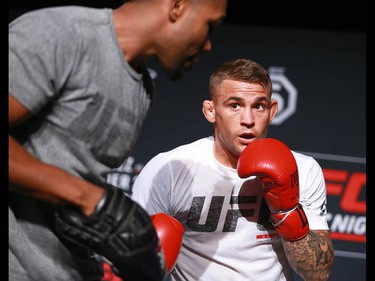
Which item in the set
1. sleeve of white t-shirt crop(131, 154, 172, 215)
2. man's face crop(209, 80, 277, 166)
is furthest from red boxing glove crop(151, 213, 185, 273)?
man's face crop(209, 80, 277, 166)

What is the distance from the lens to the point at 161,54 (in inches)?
47.3

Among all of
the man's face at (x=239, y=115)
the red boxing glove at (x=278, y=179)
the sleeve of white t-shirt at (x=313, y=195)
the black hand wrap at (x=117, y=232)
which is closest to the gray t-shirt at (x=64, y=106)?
the black hand wrap at (x=117, y=232)

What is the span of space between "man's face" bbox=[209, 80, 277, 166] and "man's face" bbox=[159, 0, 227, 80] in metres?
0.84

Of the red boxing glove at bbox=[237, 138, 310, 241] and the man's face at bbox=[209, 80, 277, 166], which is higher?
the man's face at bbox=[209, 80, 277, 166]

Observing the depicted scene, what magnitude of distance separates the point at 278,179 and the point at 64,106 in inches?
35.8

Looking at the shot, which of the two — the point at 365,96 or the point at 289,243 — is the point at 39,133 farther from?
the point at 365,96

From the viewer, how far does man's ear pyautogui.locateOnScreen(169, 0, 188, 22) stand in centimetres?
118

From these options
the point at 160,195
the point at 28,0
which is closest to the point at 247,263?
the point at 160,195

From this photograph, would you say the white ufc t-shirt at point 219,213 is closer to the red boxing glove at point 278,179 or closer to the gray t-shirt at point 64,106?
the red boxing glove at point 278,179

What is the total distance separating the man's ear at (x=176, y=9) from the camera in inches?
46.3

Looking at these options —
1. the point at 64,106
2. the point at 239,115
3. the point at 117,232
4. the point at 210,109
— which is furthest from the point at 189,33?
the point at 210,109

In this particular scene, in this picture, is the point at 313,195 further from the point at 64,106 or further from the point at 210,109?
the point at 64,106

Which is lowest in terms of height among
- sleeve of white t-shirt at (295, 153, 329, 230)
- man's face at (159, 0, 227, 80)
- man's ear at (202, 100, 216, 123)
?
sleeve of white t-shirt at (295, 153, 329, 230)

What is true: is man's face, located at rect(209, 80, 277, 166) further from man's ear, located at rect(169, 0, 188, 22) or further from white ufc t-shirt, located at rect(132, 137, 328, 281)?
man's ear, located at rect(169, 0, 188, 22)
